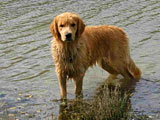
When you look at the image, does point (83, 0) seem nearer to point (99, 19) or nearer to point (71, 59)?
point (99, 19)

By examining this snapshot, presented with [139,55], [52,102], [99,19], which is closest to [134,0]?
[99,19]

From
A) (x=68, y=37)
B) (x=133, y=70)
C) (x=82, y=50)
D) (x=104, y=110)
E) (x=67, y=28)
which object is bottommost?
(x=133, y=70)

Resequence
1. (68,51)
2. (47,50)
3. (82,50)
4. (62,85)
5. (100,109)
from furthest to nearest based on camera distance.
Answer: (47,50) → (62,85) → (82,50) → (68,51) → (100,109)

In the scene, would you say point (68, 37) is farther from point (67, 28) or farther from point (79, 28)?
point (79, 28)

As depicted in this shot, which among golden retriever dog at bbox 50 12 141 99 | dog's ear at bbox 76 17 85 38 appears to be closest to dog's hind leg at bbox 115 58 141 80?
golden retriever dog at bbox 50 12 141 99

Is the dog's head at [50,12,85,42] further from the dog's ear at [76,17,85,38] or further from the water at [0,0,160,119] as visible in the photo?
the water at [0,0,160,119]

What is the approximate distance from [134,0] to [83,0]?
2486 millimetres

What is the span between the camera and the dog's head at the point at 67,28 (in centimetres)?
716

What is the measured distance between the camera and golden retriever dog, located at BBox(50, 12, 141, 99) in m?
7.39

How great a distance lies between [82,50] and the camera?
7.75 meters

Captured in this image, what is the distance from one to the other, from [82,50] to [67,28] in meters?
0.74

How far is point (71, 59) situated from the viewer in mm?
7688

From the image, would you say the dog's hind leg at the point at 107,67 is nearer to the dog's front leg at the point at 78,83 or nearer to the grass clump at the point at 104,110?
the dog's front leg at the point at 78,83

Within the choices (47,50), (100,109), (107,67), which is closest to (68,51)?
(100,109)
